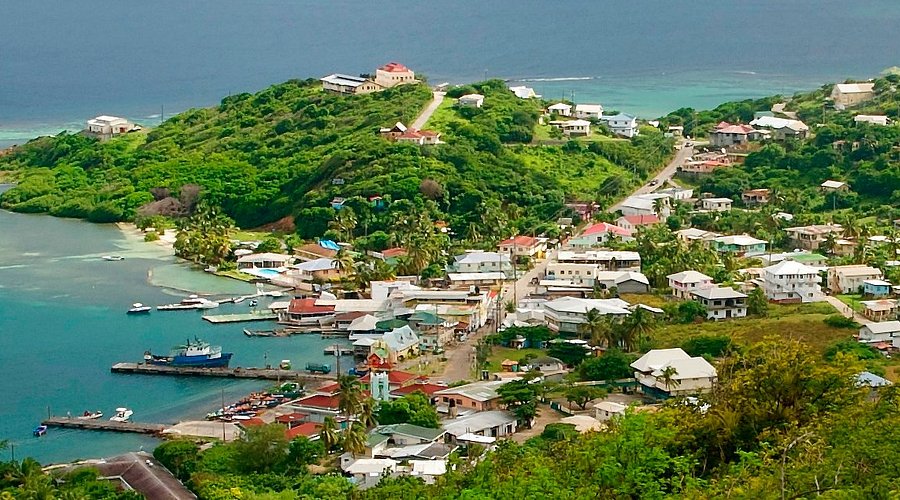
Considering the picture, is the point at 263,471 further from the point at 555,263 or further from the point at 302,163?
the point at 302,163

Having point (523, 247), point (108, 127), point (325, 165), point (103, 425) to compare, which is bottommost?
point (103, 425)

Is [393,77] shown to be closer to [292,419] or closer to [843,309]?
[843,309]

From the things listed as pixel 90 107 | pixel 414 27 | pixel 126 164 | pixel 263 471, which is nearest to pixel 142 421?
pixel 263 471

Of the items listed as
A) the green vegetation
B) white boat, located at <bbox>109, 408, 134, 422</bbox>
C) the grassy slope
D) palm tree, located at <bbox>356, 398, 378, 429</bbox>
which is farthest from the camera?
the grassy slope

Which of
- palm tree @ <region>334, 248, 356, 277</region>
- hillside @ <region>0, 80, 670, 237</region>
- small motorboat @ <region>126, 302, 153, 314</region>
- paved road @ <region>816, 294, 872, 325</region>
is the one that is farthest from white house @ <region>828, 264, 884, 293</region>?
small motorboat @ <region>126, 302, 153, 314</region>

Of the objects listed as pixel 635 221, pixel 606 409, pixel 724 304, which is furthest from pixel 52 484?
pixel 635 221

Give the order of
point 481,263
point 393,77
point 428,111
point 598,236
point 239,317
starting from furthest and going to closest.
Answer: point 393,77
point 428,111
point 598,236
point 481,263
point 239,317

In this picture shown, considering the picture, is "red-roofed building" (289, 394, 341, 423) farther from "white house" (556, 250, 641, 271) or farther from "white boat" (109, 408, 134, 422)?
"white house" (556, 250, 641, 271)
